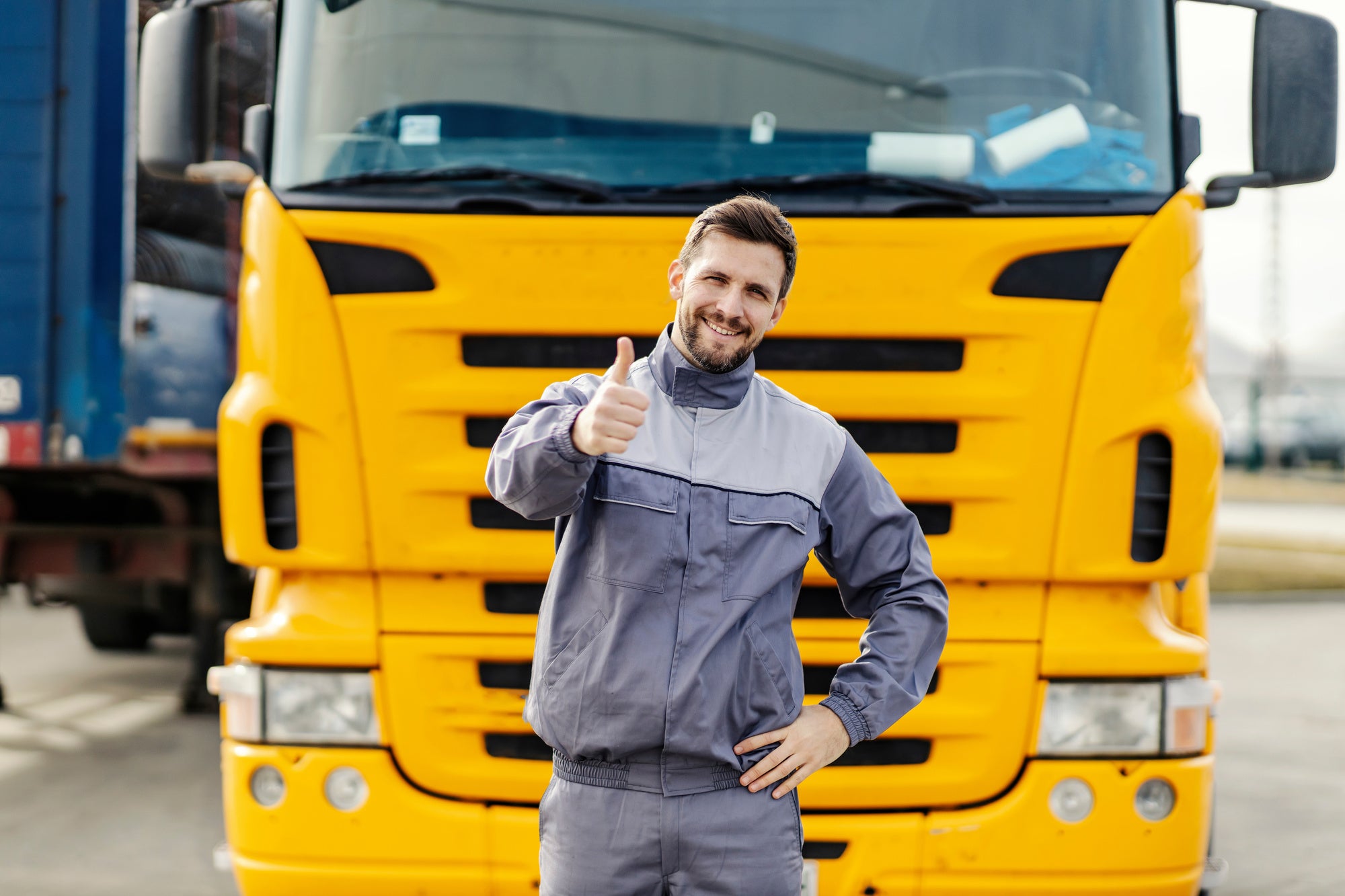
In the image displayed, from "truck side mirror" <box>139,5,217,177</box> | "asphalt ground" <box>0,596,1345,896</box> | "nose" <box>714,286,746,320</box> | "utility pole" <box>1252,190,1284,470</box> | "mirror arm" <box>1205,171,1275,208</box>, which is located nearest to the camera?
"nose" <box>714,286,746,320</box>

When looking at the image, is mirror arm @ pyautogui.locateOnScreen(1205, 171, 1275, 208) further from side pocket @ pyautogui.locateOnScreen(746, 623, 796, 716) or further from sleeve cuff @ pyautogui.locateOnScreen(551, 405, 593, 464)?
sleeve cuff @ pyautogui.locateOnScreen(551, 405, 593, 464)

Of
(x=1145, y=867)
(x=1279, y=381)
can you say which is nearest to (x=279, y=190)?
(x=1145, y=867)

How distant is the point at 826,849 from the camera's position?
2.93 m

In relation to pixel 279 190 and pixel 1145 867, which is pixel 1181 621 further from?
pixel 279 190

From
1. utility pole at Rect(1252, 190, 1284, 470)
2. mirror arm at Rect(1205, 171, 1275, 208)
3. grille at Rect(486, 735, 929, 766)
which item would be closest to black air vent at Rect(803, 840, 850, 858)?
grille at Rect(486, 735, 929, 766)

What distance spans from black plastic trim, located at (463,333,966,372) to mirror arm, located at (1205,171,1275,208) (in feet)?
2.71

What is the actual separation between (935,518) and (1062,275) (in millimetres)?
615

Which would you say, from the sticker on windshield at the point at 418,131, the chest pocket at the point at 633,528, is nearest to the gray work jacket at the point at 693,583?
the chest pocket at the point at 633,528

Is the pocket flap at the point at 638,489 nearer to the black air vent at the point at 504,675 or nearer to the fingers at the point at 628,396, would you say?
the fingers at the point at 628,396

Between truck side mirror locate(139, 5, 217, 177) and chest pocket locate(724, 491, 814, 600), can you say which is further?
truck side mirror locate(139, 5, 217, 177)

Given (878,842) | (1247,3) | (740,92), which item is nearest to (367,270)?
(740,92)

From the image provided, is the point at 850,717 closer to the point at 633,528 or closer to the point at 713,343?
the point at 633,528

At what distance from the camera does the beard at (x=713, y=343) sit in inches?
79.2

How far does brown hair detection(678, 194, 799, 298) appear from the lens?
6.55 ft
